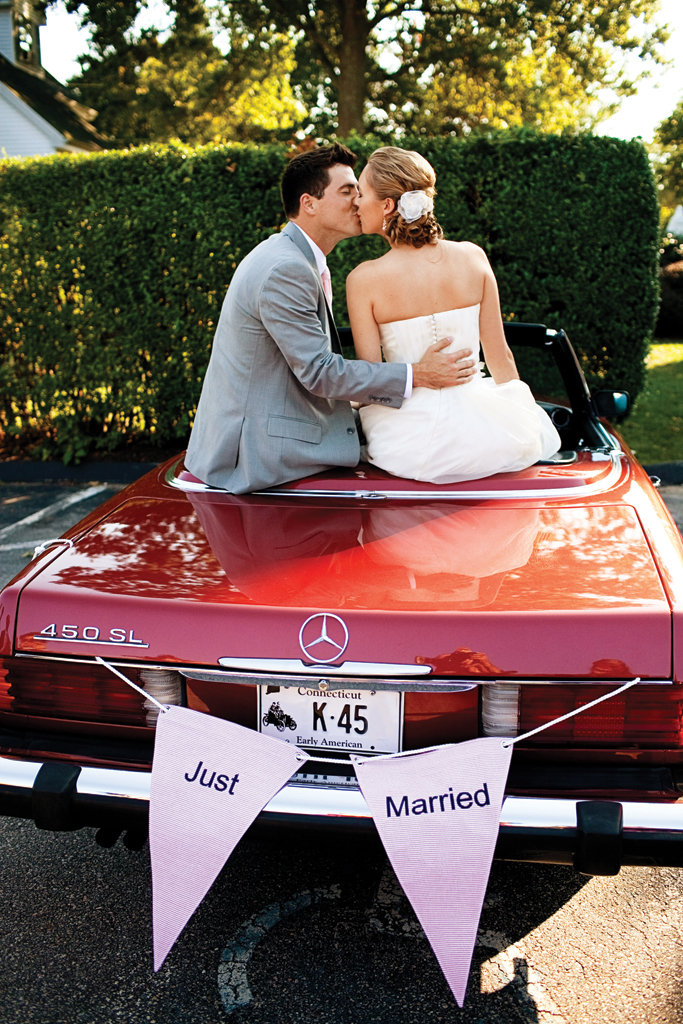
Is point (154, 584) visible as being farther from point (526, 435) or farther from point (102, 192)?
point (102, 192)

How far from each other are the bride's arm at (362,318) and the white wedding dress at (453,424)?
43 mm

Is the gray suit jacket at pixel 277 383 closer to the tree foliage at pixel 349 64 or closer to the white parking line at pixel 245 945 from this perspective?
the white parking line at pixel 245 945

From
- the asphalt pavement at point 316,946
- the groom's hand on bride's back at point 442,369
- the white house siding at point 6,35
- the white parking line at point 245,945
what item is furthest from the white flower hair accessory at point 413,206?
the white house siding at point 6,35

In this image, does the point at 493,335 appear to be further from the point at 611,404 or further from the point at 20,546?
the point at 20,546

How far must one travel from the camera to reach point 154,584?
2.08m

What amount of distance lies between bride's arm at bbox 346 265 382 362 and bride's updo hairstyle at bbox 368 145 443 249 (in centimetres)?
19

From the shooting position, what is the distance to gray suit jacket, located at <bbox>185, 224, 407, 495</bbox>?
278cm

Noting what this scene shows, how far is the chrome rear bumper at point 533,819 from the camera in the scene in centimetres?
178

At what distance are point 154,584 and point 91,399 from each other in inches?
257

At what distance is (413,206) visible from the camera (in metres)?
2.90

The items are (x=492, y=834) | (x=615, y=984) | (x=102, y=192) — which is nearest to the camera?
(x=492, y=834)

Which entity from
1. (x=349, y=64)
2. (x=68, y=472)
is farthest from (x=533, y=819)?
(x=349, y=64)

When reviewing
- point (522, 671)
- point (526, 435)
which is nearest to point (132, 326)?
point (526, 435)

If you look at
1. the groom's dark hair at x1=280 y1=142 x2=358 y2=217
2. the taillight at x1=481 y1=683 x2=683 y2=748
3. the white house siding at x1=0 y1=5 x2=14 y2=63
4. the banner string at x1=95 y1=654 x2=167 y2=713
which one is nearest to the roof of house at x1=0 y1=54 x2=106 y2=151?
the white house siding at x1=0 y1=5 x2=14 y2=63
